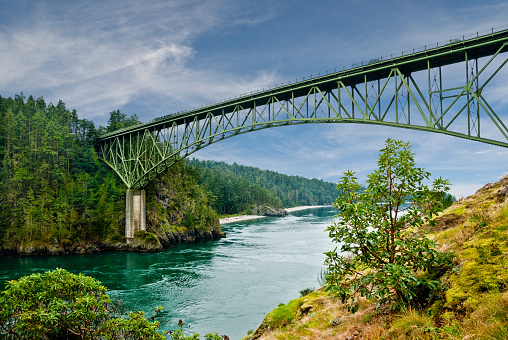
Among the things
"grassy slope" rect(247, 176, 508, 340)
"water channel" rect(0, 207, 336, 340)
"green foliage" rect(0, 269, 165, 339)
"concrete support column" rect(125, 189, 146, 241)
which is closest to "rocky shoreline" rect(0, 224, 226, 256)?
"concrete support column" rect(125, 189, 146, 241)

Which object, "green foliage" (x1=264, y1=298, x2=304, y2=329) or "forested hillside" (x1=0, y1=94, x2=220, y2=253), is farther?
"forested hillside" (x1=0, y1=94, x2=220, y2=253)

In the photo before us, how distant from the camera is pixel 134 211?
50.4m

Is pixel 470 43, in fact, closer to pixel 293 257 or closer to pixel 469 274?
pixel 469 274

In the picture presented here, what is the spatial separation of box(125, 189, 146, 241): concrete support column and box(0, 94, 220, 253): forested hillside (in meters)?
2.09

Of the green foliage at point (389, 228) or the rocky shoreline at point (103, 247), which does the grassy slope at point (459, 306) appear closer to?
the green foliage at point (389, 228)

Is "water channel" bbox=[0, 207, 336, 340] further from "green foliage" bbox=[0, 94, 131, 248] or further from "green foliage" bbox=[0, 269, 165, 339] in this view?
"green foliage" bbox=[0, 269, 165, 339]

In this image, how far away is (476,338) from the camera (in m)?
4.74

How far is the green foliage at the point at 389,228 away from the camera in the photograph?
6645 mm

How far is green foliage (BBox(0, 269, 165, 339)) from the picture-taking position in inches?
366

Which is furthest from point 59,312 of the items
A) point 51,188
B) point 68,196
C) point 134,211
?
point 51,188

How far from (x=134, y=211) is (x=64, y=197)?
10968 mm

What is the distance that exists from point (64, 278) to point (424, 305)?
1082 cm

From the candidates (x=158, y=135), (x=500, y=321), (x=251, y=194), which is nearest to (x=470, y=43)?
(x=500, y=321)

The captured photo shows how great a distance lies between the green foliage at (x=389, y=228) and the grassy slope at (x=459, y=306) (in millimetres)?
417
